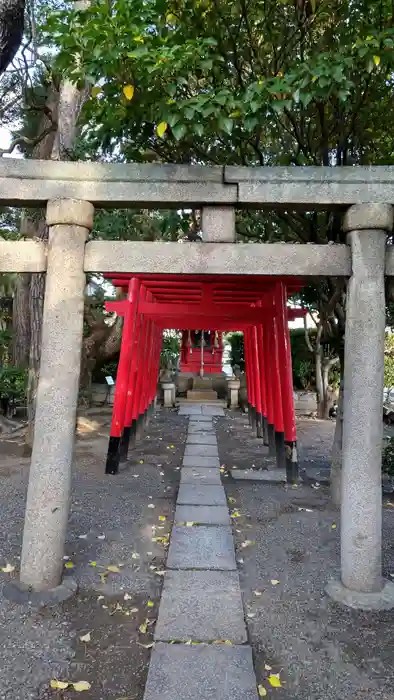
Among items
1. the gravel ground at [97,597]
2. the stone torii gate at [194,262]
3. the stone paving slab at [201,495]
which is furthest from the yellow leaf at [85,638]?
the stone paving slab at [201,495]

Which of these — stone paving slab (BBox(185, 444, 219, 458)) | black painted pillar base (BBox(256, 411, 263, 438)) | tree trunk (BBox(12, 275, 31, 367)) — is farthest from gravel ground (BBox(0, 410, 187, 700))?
tree trunk (BBox(12, 275, 31, 367))

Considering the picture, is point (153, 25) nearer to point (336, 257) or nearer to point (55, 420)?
point (336, 257)

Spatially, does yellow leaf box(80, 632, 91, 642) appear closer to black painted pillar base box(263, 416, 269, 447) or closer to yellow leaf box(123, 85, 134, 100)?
yellow leaf box(123, 85, 134, 100)

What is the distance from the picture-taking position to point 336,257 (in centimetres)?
383

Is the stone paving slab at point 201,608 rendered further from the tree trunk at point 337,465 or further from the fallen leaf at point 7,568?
the tree trunk at point 337,465

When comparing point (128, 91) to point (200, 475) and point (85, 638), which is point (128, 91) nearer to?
point (85, 638)

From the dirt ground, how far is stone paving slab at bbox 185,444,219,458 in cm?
152

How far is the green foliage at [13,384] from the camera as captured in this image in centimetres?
1166

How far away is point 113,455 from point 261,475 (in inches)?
90.5

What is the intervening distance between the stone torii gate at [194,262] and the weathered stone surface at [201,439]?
626 centimetres

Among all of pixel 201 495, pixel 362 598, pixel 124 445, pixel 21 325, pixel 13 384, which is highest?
pixel 21 325

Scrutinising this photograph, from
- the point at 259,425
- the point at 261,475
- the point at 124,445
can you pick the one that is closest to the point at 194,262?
the point at 261,475

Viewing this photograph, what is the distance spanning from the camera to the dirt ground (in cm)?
279

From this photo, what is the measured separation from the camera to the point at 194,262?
379 centimetres
